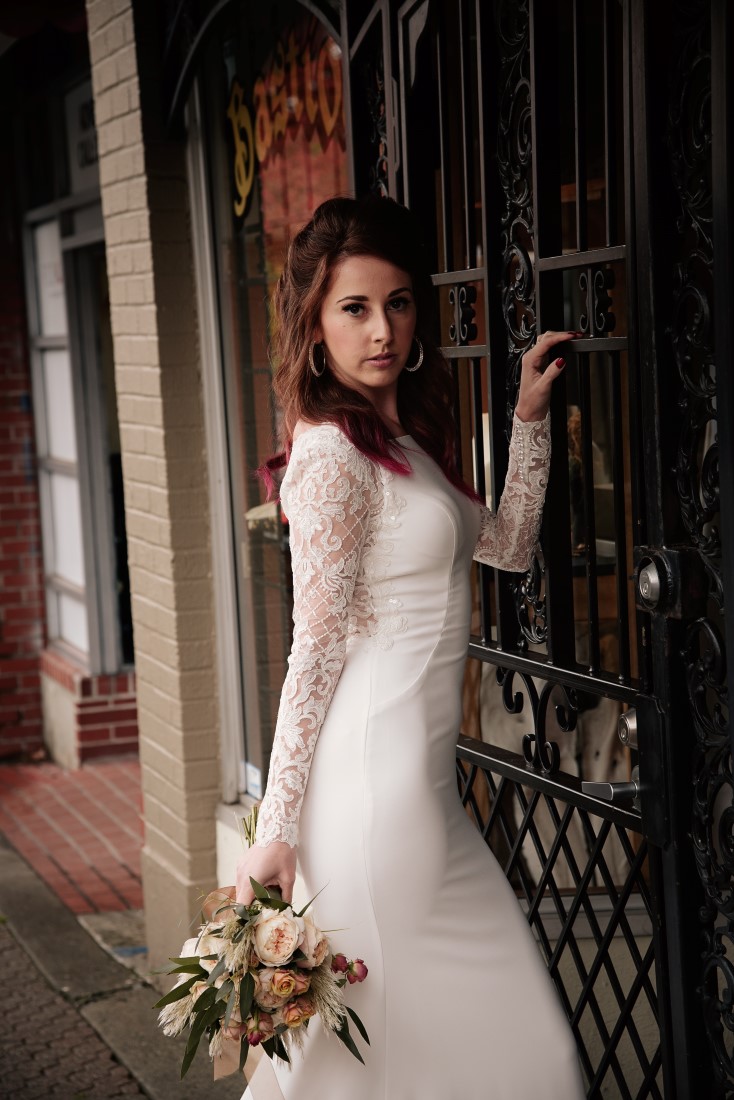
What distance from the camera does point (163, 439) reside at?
5.11 metres

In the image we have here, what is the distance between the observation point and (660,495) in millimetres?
2592

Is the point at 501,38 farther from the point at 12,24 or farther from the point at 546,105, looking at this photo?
the point at 12,24

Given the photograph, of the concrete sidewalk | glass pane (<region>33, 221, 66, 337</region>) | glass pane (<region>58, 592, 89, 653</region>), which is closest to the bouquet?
the concrete sidewalk

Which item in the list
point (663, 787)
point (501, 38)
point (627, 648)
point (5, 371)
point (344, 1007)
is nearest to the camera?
point (344, 1007)

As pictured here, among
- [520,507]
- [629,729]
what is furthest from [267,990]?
[520,507]

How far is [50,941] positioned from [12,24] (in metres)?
3.98

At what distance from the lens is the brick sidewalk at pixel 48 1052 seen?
4.50 m

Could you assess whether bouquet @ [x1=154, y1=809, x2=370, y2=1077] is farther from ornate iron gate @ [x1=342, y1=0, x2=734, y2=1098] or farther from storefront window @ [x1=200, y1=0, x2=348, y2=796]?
storefront window @ [x1=200, y1=0, x2=348, y2=796]

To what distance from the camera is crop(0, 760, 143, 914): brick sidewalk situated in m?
6.49

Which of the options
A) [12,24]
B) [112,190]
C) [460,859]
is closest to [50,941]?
[112,190]

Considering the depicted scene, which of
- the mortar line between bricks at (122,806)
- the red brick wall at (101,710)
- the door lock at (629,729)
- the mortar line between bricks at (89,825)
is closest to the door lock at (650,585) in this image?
the door lock at (629,729)

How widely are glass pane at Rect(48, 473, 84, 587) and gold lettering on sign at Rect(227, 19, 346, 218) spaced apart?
3646mm

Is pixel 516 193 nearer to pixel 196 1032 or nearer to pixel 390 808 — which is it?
pixel 390 808

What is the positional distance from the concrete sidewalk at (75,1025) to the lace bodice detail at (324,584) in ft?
7.10
